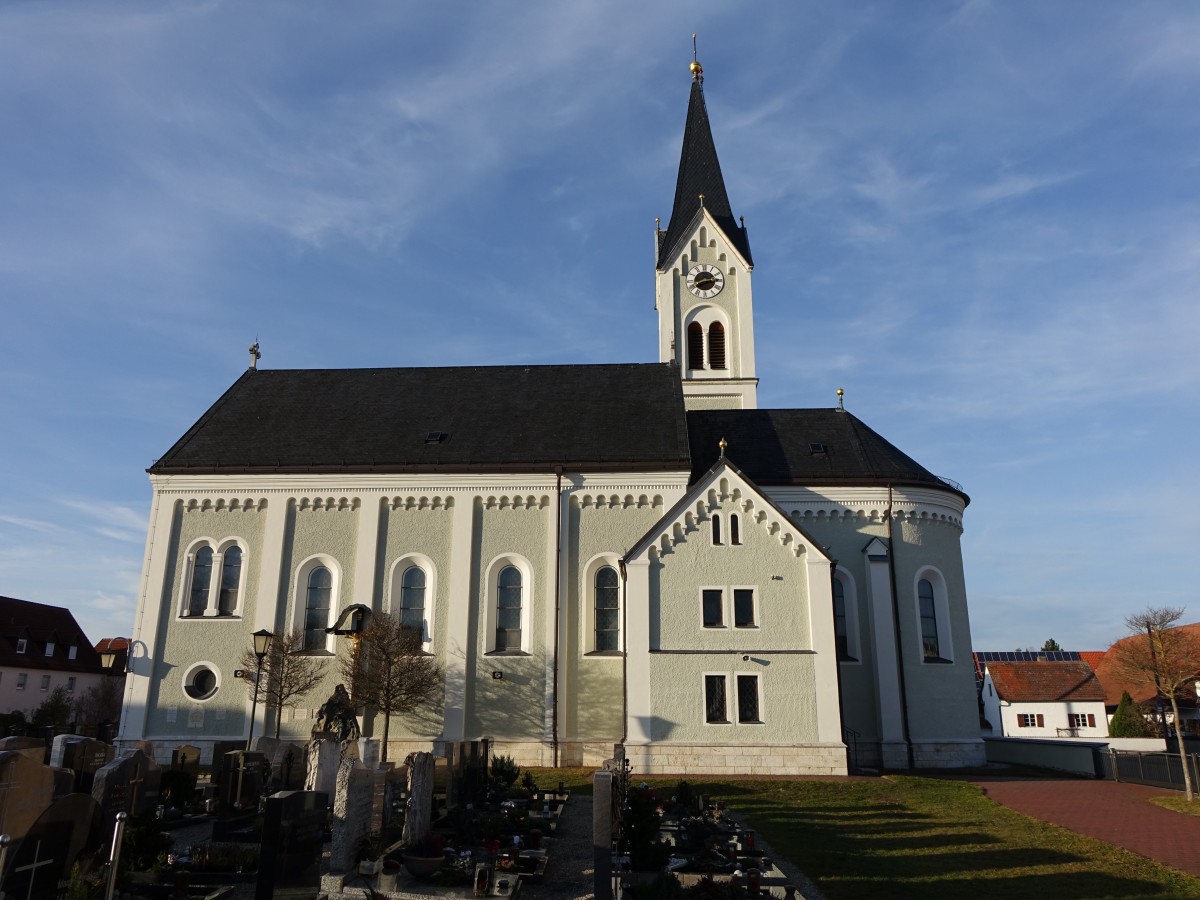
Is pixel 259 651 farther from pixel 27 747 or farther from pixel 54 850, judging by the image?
pixel 54 850

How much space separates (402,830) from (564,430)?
1781 centimetres

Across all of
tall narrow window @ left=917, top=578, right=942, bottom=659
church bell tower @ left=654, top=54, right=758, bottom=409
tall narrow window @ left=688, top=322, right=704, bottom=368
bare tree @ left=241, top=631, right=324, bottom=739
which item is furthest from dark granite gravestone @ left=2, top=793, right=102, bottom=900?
tall narrow window @ left=688, top=322, right=704, bottom=368

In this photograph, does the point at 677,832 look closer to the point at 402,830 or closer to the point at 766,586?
the point at 402,830

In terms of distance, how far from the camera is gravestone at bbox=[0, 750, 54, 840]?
408 inches

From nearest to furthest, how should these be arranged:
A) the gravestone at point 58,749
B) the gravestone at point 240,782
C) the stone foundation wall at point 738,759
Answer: the gravestone at point 58,749 → the gravestone at point 240,782 → the stone foundation wall at point 738,759

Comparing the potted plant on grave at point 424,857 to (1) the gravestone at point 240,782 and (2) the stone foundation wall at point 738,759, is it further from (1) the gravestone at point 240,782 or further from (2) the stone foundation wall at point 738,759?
(2) the stone foundation wall at point 738,759

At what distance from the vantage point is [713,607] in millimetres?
25531

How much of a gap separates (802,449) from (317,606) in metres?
17.7

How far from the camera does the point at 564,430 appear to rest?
31.2 metres

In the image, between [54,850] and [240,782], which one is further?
[240,782]

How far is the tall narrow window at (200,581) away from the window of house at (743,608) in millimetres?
17522

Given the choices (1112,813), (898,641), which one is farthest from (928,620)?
(1112,813)

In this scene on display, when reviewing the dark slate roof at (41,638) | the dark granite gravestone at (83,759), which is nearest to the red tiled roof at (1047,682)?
the dark granite gravestone at (83,759)

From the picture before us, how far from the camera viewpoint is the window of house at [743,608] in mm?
25297
